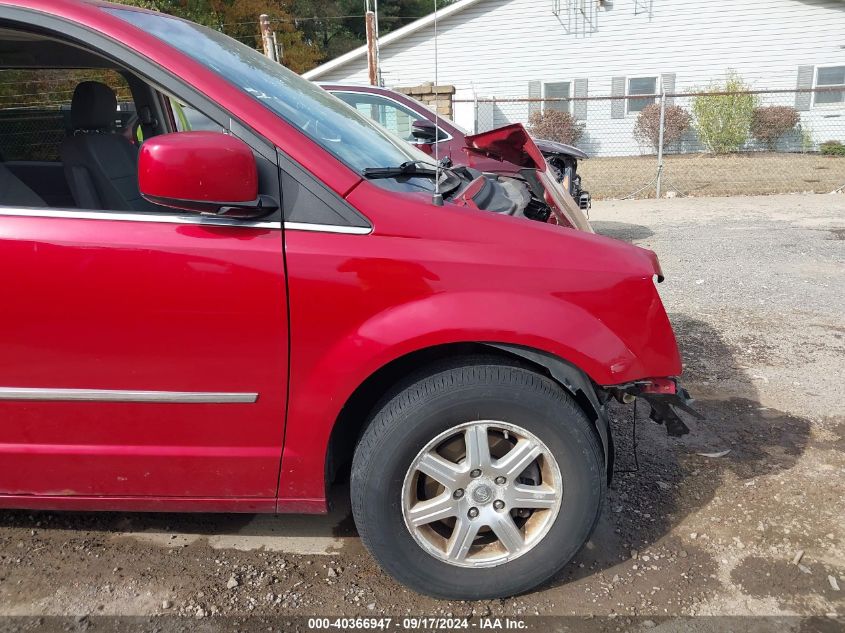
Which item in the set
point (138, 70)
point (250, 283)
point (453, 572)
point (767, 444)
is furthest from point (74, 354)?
point (767, 444)

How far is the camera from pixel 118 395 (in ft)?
7.35

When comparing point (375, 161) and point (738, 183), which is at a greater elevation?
point (375, 161)

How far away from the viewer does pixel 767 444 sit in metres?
3.56

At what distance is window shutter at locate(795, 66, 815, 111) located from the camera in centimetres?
1928

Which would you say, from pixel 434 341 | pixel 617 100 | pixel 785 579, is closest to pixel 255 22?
pixel 617 100

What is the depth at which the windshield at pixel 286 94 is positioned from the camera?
7.74 ft

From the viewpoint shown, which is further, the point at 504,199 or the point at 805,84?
the point at 805,84

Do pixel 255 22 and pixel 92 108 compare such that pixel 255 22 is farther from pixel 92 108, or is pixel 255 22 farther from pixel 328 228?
pixel 328 228

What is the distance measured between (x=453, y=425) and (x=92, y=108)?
226 cm

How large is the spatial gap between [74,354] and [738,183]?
14.5 metres

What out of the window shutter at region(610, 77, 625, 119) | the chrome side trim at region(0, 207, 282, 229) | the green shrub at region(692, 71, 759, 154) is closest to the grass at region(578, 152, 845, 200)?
the green shrub at region(692, 71, 759, 154)

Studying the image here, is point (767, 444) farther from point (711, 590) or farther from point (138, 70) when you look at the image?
point (138, 70)

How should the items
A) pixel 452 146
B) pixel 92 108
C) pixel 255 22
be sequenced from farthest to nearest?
pixel 255 22, pixel 452 146, pixel 92 108

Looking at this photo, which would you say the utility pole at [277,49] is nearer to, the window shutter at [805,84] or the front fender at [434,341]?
the front fender at [434,341]
